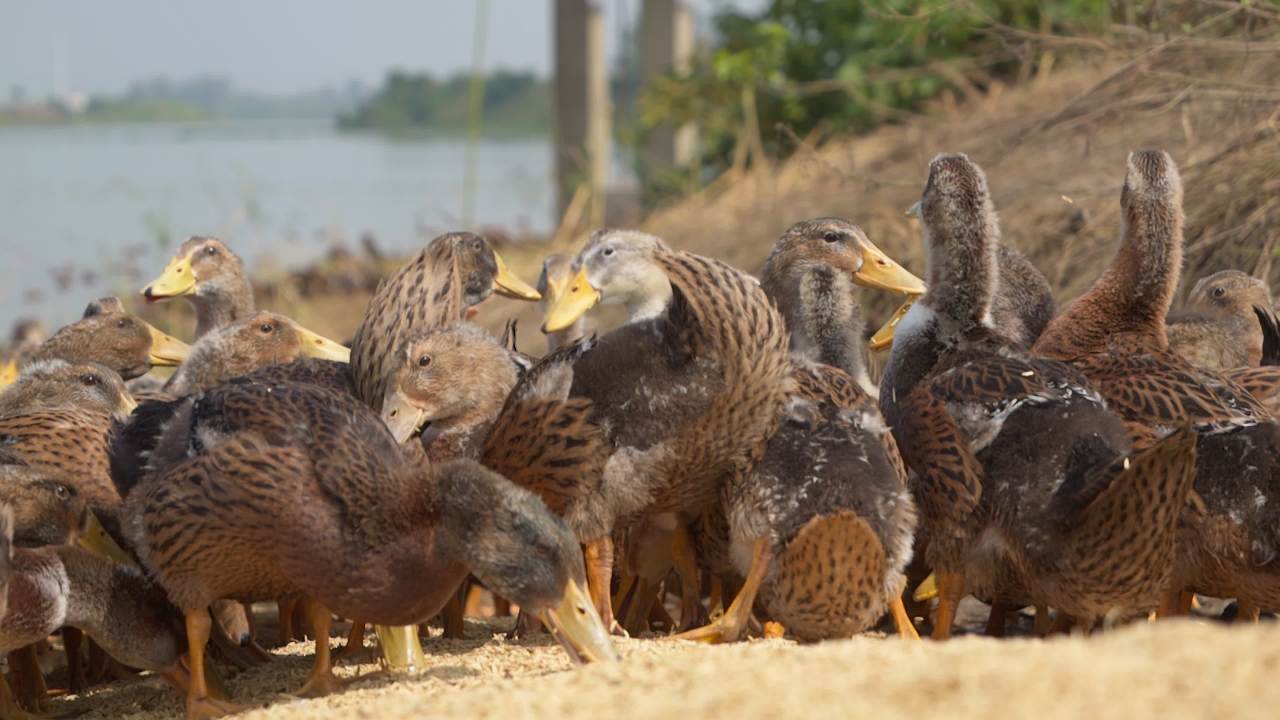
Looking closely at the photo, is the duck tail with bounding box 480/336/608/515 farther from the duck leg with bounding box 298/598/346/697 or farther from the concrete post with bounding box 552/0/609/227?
the concrete post with bounding box 552/0/609/227

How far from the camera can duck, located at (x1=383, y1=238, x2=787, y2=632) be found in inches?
185

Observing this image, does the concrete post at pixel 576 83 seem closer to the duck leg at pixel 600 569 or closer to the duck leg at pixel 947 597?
the duck leg at pixel 600 569

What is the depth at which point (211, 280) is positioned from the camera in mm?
7391

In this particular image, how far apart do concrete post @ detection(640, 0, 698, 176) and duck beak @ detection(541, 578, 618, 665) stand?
11199 millimetres

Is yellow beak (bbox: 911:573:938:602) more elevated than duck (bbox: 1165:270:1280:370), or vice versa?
duck (bbox: 1165:270:1280:370)

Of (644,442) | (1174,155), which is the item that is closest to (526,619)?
(644,442)

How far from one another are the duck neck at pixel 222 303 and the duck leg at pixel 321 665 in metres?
3.06

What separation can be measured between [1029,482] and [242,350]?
311cm

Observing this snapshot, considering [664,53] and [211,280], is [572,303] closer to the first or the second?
[211,280]

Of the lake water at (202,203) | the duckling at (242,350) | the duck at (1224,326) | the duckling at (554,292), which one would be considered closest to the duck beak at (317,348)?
the duckling at (242,350)

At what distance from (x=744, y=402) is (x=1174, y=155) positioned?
4199 millimetres

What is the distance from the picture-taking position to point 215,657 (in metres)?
5.23

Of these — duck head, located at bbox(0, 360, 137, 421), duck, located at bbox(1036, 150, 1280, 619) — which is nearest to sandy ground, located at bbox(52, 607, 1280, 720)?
duck, located at bbox(1036, 150, 1280, 619)

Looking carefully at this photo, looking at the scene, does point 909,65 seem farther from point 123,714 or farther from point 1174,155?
point 123,714
